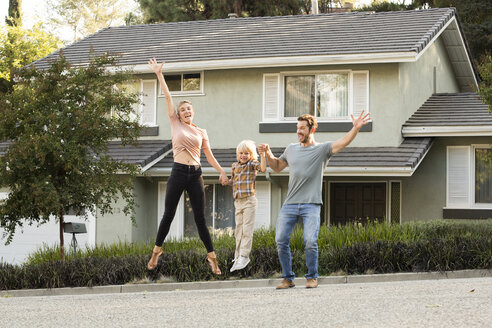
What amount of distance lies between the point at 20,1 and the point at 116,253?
26120 mm

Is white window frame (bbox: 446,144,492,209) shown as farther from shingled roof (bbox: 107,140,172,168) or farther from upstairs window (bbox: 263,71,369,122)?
shingled roof (bbox: 107,140,172,168)

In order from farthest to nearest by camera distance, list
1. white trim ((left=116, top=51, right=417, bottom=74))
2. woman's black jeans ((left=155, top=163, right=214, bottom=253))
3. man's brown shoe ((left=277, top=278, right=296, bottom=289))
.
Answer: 1. white trim ((left=116, top=51, right=417, bottom=74))
2. woman's black jeans ((left=155, top=163, right=214, bottom=253))
3. man's brown shoe ((left=277, top=278, right=296, bottom=289))

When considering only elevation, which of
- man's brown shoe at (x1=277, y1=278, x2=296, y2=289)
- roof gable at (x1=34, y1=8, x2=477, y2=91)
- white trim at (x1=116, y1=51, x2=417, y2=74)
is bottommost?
man's brown shoe at (x1=277, y1=278, x2=296, y2=289)

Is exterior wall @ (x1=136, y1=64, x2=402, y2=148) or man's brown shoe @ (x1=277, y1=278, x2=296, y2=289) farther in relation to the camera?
exterior wall @ (x1=136, y1=64, x2=402, y2=148)

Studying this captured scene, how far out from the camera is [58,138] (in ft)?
45.7

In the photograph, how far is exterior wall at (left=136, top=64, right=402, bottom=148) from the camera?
20016 millimetres

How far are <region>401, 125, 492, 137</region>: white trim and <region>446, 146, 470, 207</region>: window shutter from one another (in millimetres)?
669

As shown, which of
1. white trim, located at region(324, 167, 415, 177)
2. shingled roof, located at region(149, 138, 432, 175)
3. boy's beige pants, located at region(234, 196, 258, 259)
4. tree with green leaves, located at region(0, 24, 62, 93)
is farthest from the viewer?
tree with green leaves, located at region(0, 24, 62, 93)

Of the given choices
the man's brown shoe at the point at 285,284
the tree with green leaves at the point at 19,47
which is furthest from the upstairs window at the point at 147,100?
the tree with green leaves at the point at 19,47

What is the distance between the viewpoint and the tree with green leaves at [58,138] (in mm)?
13805

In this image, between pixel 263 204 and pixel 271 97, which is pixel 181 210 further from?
pixel 271 97

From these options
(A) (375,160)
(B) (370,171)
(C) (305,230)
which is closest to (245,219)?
(C) (305,230)

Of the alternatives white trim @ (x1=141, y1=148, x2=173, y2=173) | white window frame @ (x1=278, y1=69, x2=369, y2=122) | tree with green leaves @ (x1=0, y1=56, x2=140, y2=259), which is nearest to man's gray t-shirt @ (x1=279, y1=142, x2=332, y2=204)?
tree with green leaves @ (x1=0, y1=56, x2=140, y2=259)

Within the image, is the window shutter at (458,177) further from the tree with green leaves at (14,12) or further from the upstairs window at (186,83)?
the tree with green leaves at (14,12)
